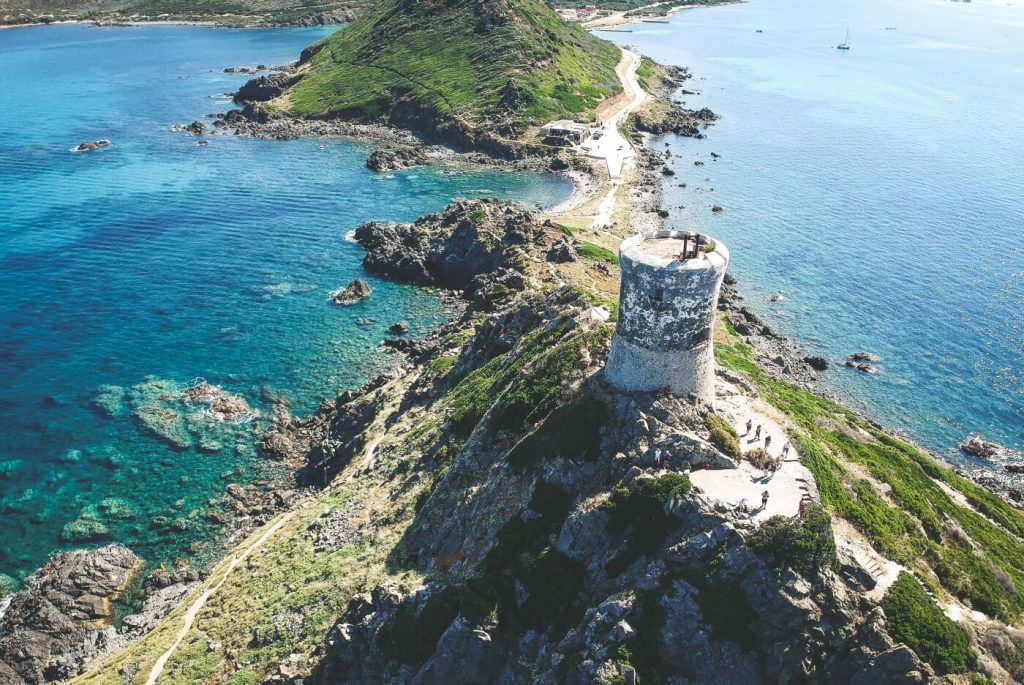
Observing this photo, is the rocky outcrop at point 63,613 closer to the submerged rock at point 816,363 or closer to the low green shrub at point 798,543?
the low green shrub at point 798,543

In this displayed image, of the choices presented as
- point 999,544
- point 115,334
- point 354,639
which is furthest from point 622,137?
point 354,639

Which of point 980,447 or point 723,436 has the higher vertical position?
point 723,436

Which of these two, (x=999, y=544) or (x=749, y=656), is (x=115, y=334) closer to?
(x=749, y=656)

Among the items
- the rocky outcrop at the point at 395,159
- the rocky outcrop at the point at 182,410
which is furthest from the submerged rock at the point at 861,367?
the rocky outcrop at the point at 395,159

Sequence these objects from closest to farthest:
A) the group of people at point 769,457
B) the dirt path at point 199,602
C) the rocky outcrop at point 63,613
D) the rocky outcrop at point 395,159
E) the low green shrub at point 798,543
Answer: the low green shrub at point 798,543 < the group of people at point 769,457 < the dirt path at point 199,602 < the rocky outcrop at point 63,613 < the rocky outcrop at point 395,159

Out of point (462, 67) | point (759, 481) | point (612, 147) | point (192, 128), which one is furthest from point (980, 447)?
point (192, 128)

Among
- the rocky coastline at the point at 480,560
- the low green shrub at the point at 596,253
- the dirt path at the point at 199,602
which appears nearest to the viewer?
the rocky coastline at the point at 480,560

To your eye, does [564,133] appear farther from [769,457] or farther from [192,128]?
[769,457]

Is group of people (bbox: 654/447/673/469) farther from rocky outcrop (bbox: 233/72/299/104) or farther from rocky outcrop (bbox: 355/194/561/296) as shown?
rocky outcrop (bbox: 233/72/299/104)
